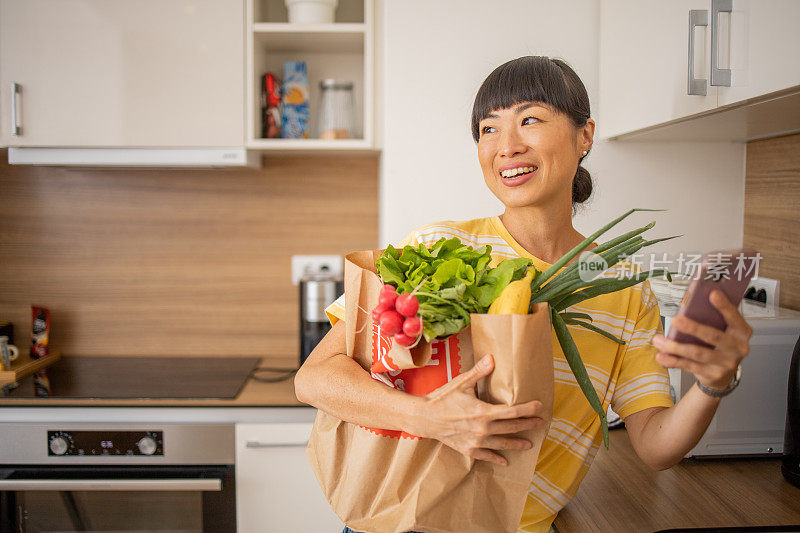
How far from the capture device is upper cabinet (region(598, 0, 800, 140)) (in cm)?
92

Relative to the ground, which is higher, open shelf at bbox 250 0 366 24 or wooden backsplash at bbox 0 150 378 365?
open shelf at bbox 250 0 366 24

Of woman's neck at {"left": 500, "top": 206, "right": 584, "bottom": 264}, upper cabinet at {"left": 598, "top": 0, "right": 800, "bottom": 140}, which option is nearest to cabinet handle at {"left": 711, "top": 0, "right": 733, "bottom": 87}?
upper cabinet at {"left": 598, "top": 0, "right": 800, "bottom": 140}

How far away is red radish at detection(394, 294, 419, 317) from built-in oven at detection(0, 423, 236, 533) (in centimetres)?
121

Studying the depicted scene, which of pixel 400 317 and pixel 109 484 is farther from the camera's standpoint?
pixel 109 484

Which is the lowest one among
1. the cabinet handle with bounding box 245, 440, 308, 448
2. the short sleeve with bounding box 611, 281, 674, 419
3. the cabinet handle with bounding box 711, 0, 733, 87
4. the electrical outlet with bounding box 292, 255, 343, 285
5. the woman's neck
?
the cabinet handle with bounding box 245, 440, 308, 448

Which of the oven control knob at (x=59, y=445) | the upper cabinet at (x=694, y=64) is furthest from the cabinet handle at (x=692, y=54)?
the oven control knob at (x=59, y=445)

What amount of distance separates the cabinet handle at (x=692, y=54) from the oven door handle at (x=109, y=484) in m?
1.46

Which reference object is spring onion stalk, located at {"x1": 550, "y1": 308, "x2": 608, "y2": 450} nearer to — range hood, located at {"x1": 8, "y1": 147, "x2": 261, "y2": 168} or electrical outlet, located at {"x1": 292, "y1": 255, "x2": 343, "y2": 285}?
range hood, located at {"x1": 8, "y1": 147, "x2": 261, "y2": 168}

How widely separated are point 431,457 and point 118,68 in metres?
1.57

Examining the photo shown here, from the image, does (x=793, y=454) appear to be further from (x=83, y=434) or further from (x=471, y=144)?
(x=83, y=434)

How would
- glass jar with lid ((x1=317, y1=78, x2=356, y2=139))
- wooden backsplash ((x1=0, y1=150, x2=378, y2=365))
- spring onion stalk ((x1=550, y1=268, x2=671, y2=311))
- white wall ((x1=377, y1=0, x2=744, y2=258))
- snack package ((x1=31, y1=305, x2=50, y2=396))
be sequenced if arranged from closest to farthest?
1. spring onion stalk ((x1=550, y1=268, x2=671, y2=311))
2. white wall ((x1=377, y1=0, x2=744, y2=258))
3. glass jar with lid ((x1=317, y1=78, x2=356, y2=139))
4. snack package ((x1=31, y1=305, x2=50, y2=396))
5. wooden backsplash ((x1=0, y1=150, x2=378, y2=365))

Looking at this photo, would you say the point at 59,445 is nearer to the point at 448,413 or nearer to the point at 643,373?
the point at 448,413

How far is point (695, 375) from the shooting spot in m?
0.76

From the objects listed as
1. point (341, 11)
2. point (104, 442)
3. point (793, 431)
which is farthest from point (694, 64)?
point (104, 442)
